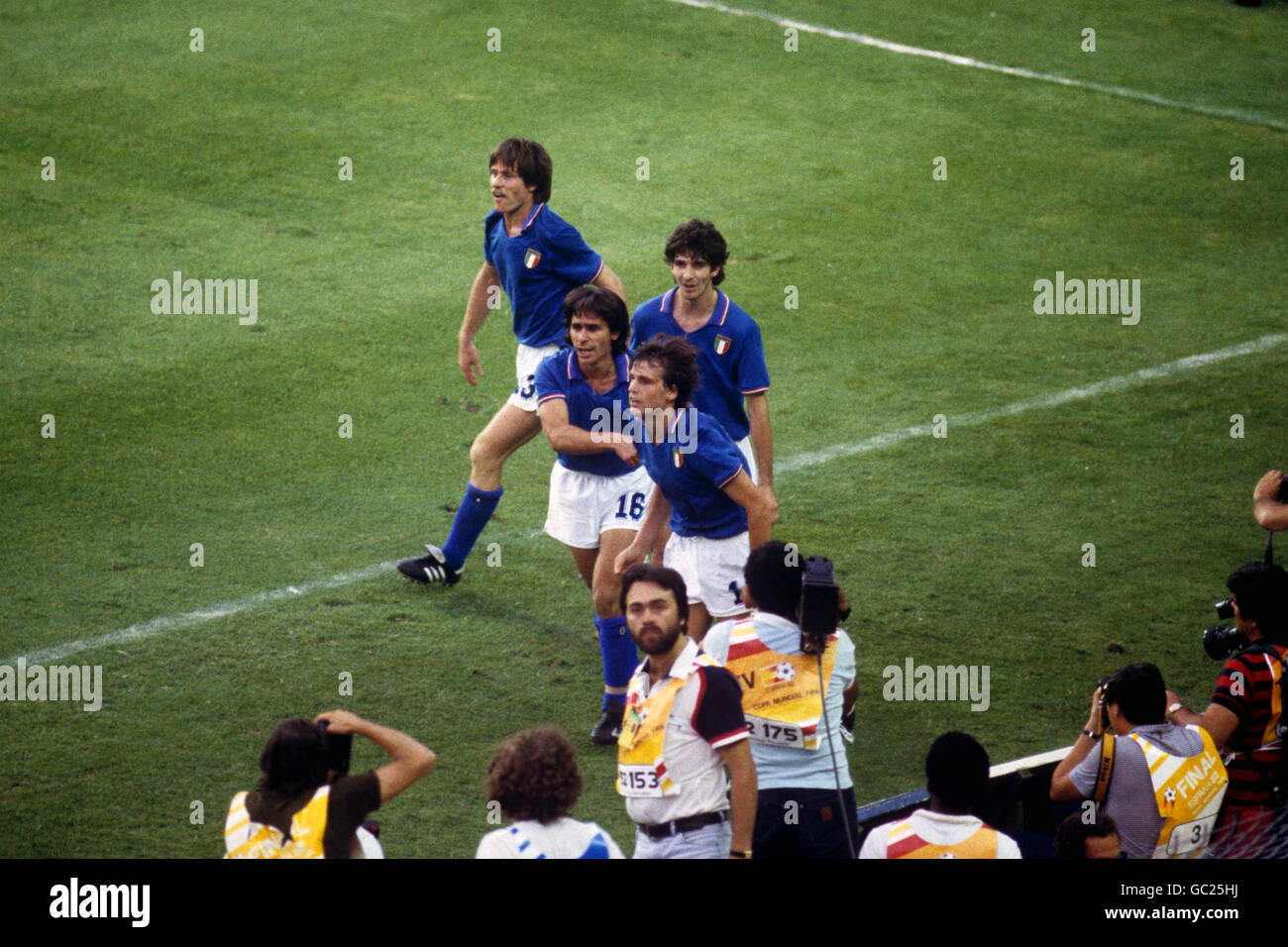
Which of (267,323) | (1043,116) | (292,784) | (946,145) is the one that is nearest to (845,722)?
(292,784)

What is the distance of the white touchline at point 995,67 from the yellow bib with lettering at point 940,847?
12396 millimetres

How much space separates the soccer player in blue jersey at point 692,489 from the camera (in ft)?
18.4

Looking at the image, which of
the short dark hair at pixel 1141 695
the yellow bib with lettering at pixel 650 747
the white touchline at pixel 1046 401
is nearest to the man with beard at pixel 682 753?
the yellow bib with lettering at pixel 650 747

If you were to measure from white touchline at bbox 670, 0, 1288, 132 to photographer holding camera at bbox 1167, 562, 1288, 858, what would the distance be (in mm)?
10699

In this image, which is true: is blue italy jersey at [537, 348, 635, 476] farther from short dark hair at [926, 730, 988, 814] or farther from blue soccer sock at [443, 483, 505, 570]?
short dark hair at [926, 730, 988, 814]

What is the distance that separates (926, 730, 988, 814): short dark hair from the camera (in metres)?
4.10

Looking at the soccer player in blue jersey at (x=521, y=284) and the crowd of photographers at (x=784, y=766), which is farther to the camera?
the soccer player in blue jersey at (x=521, y=284)

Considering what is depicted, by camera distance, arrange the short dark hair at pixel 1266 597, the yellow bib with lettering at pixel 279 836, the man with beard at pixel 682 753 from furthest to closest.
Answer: the short dark hair at pixel 1266 597 < the man with beard at pixel 682 753 < the yellow bib with lettering at pixel 279 836

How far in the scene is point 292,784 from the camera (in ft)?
13.2

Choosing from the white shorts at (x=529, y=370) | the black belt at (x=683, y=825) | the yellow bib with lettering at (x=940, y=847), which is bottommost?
the yellow bib with lettering at (x=940, y=847)

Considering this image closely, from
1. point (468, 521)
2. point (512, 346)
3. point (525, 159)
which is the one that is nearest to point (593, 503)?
point (468, 521)

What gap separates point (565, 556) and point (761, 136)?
276 inches

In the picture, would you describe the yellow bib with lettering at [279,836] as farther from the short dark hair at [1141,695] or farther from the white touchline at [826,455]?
the white touchline at [826,455]
